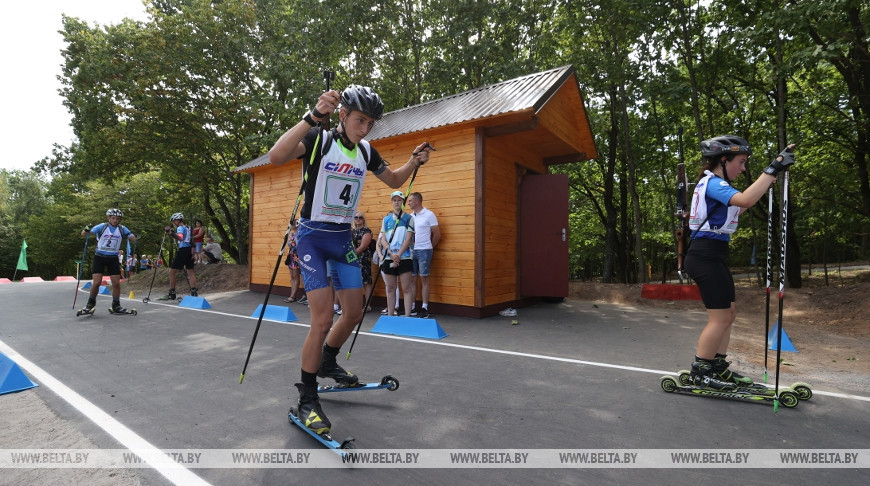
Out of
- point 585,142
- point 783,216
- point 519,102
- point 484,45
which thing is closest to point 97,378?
point 783,216

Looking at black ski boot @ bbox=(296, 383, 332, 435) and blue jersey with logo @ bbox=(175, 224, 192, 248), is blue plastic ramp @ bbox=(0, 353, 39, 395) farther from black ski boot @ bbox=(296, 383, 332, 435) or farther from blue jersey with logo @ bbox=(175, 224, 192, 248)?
blue jersey with logo @ bbox=(175, 224, 192, 248)

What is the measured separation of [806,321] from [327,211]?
33.1 ft

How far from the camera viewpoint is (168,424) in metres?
2.91

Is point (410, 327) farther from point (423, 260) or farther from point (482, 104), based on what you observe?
point (482, 104)

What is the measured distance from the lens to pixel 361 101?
119 inches

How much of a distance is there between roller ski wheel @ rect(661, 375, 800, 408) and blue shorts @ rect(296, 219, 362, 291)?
2.92 meters

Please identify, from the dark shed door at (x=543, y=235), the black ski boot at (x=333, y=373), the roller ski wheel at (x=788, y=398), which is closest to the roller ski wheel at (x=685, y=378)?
the roller ski wheel at (x=788, y=398)

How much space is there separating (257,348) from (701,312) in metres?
8.82

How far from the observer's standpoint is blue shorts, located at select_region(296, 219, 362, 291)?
298cm

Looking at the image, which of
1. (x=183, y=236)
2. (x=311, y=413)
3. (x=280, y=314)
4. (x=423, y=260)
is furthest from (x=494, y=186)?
(x=183, y=236)

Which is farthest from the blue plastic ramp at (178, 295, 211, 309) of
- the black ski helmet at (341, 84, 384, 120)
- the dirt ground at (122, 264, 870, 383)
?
the black ski helmet at (341, 84, 384, 120)

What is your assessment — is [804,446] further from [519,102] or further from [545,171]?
[545,171]

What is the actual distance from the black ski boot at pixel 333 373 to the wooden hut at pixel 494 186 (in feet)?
14.7

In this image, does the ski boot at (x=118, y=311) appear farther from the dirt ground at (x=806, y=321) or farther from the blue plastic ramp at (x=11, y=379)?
the dirt ground at (x=806, y=321)
